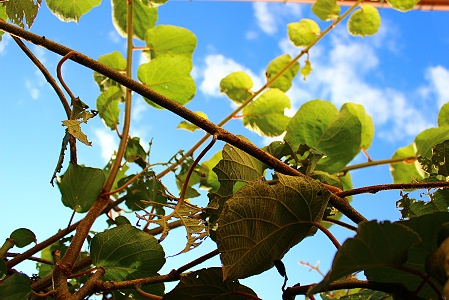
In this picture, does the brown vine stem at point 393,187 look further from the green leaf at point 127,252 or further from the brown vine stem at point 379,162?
the brown vine stem at point 379,162

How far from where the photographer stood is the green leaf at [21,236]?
19.4 inches

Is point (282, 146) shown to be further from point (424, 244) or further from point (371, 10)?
point (371, 10)

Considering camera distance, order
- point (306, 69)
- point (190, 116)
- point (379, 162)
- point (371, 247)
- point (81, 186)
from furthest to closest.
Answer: point (306, 69) < point (379, 162) < point (81, 186) < point (190, 116) < point (371, 247)

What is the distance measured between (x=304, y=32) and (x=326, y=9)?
0.06 metres

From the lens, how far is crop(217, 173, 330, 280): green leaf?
0.26 meters

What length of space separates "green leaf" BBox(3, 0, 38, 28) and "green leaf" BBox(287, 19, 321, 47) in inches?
23.9

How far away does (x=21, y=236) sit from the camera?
19.5 inches

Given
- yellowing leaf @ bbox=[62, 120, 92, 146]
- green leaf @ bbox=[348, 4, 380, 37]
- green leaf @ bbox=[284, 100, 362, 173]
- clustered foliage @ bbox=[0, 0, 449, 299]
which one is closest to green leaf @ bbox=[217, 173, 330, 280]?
clustered foliage @ bbox=[0, 0, 449, 299]

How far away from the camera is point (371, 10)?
2.89 feet

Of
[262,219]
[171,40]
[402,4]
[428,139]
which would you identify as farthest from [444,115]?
[262,219]

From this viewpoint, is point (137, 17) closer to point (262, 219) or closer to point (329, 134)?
point (329, 134)

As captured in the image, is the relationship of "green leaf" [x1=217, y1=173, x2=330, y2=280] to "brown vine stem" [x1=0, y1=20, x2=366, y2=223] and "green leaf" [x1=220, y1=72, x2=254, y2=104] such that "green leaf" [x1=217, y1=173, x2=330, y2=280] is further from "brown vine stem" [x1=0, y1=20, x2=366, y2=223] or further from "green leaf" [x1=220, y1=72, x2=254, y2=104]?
"green leaf" [x1=220, y1=72, x2=254, y2=104]

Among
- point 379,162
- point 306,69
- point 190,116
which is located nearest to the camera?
point 190,116

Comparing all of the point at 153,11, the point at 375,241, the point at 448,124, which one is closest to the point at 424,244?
the point at 375,241
